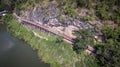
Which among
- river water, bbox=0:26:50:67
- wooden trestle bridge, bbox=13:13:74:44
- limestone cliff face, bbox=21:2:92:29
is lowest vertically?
river water, bbox=0:26:50:67

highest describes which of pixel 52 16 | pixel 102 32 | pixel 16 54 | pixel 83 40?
pixel 52 16

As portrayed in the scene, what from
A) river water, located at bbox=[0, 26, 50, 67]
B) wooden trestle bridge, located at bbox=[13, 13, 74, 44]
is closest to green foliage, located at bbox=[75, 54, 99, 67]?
wooden trestle bridge, located at bbox=[13, 13, 74, 44]

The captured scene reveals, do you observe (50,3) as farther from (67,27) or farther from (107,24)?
(107,24)

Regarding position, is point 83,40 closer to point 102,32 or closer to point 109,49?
point 102,32

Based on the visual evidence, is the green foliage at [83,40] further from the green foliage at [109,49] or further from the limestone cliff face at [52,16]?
the green foliage at [109,49]

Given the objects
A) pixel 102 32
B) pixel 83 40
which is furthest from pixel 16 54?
pixel 102 32

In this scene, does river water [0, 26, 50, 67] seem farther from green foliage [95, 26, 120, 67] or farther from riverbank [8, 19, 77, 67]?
green foliage [95, 26, 120, 67]

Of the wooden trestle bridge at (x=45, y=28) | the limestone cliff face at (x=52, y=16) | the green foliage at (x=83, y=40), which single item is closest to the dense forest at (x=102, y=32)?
the green foliage at (x=83, y=40)

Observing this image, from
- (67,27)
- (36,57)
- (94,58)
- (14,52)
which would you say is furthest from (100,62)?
(14,52)
